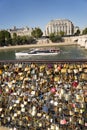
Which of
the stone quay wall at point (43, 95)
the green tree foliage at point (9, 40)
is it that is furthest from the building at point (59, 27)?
the stone quay wall at point (43, 95)

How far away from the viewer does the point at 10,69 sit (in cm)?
476

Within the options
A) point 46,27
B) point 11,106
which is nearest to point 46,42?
point 46,27

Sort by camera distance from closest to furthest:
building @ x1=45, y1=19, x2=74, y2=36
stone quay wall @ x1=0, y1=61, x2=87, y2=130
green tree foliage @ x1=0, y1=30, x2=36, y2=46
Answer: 1. stone quay wall @ x1=0, y1=61, x2=87, y2=130
2. green tree foliage @ x1=0, y1=30, x2=36, y2=46
3. building @ x1=45, y1=19, x2=74, y2=36

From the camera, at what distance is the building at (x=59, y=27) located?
105m

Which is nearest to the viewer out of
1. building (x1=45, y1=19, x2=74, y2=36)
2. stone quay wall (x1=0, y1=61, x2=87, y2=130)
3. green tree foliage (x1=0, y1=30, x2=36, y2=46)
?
stone quay wall (x1=0, y1=61, x2=87, y2=130)

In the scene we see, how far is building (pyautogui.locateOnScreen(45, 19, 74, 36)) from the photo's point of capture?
10525 centimetres

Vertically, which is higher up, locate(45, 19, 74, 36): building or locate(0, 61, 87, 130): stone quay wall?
locate(0, 61, 87, 130): stone quay wall

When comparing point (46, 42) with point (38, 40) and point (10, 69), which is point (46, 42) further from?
point (10, 69)

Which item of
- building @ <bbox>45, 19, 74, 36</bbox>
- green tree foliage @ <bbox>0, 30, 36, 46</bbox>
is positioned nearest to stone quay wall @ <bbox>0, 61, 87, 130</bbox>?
green tree foliage @ <bbox>0, 30, 36, 46</bbox>

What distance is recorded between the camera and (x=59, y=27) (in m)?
Result: 106

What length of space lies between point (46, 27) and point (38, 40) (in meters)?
24.1

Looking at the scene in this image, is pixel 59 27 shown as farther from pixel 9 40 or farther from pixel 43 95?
pixel 43 95

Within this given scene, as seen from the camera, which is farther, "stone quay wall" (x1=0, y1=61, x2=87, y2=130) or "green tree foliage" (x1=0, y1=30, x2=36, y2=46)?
"green tree foliage" (x1=0, y1=30, x2=36, y2=46)

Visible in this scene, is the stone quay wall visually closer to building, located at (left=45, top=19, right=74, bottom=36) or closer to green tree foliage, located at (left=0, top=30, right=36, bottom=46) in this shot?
green tree foliage, located at (left=0, top=30, right=36, bottom=46)
